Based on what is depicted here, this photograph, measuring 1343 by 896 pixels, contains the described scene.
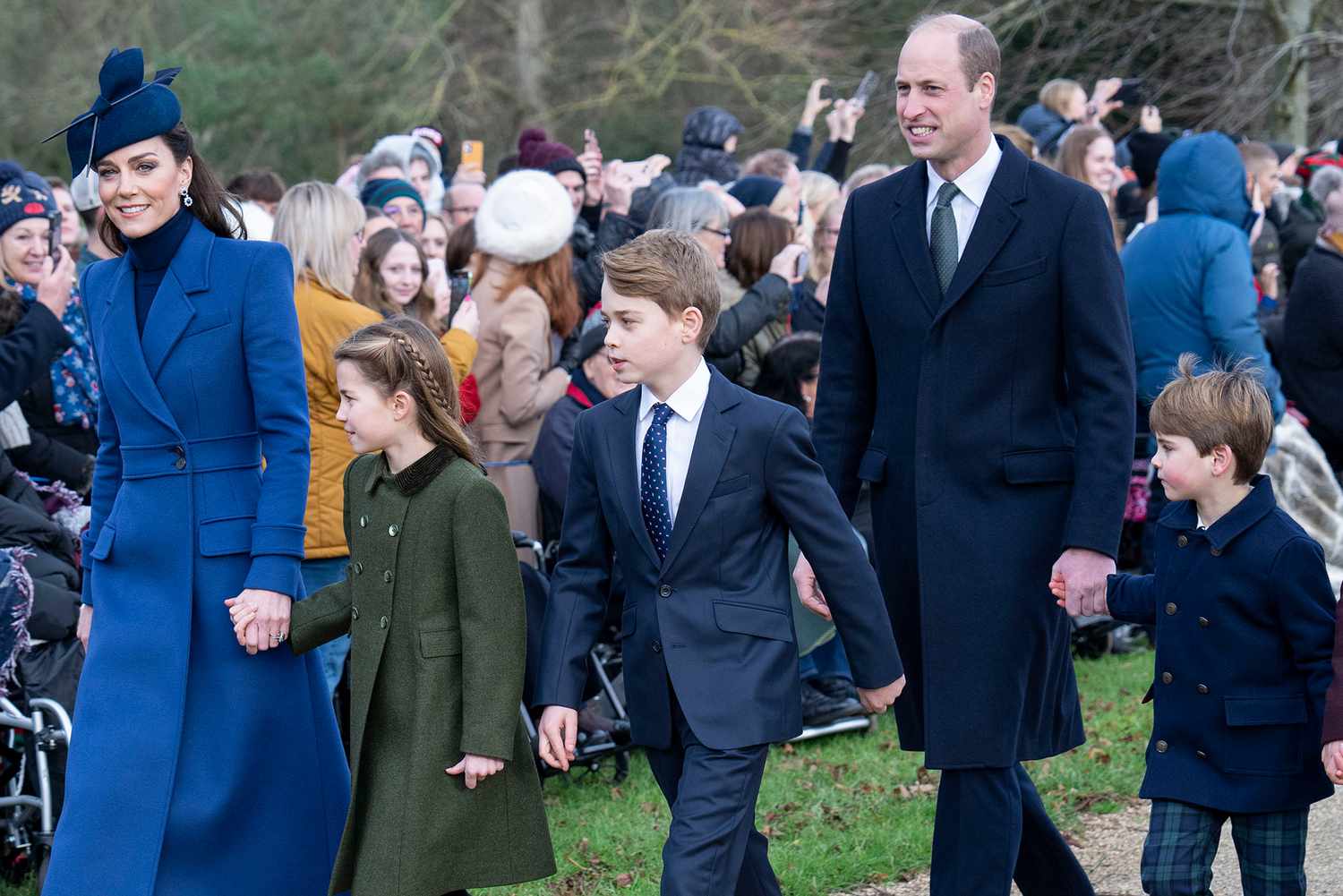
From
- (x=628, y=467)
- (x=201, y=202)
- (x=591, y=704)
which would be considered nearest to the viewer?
(x=628, y=467)

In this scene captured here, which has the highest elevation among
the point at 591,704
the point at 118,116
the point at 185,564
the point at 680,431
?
the point at 118,116

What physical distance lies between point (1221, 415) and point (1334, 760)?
814mm

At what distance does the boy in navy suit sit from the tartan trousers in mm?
684

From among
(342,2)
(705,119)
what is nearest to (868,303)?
(705,119)

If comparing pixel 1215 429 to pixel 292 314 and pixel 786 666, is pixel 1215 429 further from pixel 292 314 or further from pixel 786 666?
pixel 292 314

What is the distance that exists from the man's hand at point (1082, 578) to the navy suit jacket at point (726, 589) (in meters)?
0.40

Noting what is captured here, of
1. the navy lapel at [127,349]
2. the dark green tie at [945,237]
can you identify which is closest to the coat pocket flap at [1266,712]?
the dark green tie at [945,237]

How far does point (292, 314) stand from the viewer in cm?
420

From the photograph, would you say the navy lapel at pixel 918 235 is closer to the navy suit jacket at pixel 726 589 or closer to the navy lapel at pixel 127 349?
the navy suit jacket at pixel 726 589

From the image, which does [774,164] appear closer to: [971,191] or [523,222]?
[523,222]

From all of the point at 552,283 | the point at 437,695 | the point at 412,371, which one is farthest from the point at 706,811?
the point at 552,283

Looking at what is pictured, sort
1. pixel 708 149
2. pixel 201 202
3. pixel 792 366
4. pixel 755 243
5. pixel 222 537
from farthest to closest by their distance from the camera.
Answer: pixel 708 149 < pixel 755 243 < pixel 792 366 < pixel 201 202 < pixel 222 537

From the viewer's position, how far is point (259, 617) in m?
4.00

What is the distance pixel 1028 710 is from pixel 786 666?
0.60 m
